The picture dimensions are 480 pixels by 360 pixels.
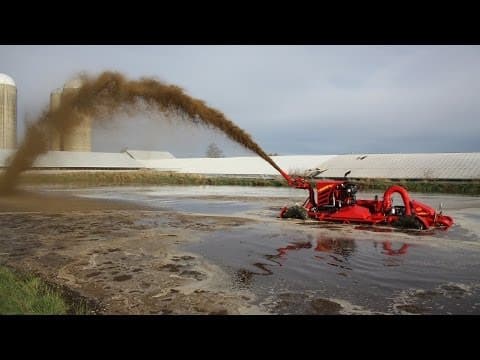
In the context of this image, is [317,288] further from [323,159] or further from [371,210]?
[323,159]

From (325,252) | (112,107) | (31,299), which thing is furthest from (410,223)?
(112,107)

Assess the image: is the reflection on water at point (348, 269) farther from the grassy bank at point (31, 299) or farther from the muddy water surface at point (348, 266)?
the grassy bank at point (31, 299)

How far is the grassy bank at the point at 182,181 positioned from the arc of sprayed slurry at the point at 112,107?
35.3 feet

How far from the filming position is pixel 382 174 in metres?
36.9

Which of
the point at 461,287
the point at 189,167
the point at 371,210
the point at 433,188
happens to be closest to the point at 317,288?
the point at 461,287

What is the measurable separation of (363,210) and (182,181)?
2841 cm

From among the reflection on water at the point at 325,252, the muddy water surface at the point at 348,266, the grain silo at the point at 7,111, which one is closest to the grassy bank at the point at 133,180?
the grain silo at the point at 7,111

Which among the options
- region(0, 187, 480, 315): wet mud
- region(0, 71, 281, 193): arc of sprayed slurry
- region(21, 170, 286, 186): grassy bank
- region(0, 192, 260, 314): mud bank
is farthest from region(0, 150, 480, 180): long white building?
region(0, 187, 480, 315): wet mud

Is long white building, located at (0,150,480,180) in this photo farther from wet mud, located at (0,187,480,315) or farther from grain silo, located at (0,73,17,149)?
wet mud, located at (0,187,480,315)

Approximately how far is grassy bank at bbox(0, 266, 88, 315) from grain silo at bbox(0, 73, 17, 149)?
32.6m

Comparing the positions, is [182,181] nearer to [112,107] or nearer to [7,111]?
[7,111]

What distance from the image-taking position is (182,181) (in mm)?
38562
